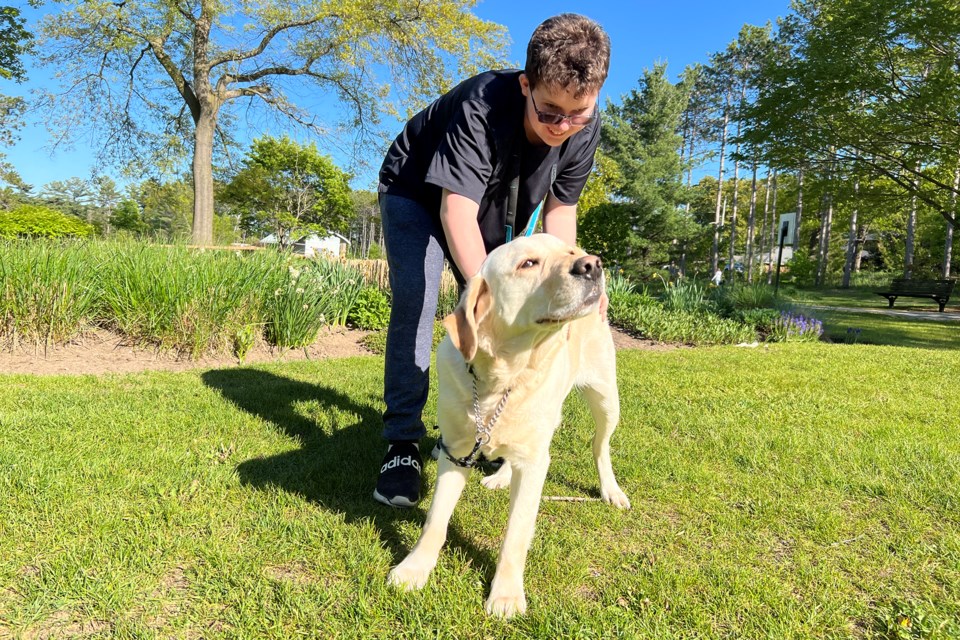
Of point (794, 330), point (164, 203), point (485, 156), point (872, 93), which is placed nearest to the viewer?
point (485, 156)

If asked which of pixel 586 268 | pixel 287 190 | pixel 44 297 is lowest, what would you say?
pixel 44 297

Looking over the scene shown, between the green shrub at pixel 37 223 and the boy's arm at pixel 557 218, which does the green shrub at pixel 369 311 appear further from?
the green shrub at pixel 37 223

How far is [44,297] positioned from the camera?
5141 mm

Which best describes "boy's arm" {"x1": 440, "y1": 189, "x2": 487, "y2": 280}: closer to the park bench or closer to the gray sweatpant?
the gray sweatpant

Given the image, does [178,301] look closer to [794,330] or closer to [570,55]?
[570,55]

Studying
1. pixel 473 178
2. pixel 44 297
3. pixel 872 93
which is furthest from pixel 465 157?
pixel 872 93

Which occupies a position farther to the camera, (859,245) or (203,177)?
(859,245)

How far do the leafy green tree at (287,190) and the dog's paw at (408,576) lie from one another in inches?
1057

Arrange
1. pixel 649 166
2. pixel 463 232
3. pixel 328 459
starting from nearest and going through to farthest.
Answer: pixel 463 232, pixel 328 459, pixel 649 166

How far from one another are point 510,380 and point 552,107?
3.69 feet

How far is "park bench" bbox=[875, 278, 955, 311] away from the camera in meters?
16.8

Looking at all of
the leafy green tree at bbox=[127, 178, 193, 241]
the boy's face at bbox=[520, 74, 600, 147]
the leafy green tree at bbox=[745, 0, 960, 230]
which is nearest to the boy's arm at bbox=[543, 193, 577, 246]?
the boy's face at bbox=[520, 74, 600, 147]

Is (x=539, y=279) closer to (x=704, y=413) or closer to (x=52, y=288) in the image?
(x=704, y=413)

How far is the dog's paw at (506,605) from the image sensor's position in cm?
176
